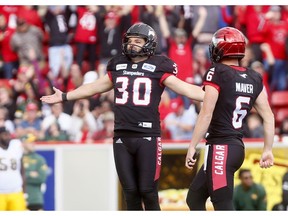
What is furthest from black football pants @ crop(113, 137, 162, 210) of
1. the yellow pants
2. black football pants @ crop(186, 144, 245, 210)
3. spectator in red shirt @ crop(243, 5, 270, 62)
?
spectator in red shirt @ crop(243, 5, 270, 62)

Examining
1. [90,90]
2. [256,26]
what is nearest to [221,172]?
[90,90]

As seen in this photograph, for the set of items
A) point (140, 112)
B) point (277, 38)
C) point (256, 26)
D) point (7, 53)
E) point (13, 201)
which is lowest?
point (13, 201)

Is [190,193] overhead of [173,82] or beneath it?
beneath

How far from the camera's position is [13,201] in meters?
13.6

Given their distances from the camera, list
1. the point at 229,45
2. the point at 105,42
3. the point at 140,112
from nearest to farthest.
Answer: the point at 229,45, the point at 140,112, the point at 105,42

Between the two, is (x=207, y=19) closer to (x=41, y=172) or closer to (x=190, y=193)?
(x=41, y=172)

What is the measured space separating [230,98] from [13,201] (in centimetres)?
543

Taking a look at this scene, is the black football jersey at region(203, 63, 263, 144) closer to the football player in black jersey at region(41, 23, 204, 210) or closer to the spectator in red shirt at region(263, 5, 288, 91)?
the football player in black jersey at region(41, 23, 204, 210)

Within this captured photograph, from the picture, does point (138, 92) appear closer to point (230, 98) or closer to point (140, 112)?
point (140, 112)

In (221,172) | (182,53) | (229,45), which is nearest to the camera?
(221,172)

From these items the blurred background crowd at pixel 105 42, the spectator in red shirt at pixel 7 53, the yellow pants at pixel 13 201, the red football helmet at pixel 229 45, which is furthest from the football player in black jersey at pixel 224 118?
the spectator in red shirt at pixel 7 53

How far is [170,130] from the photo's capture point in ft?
51.7

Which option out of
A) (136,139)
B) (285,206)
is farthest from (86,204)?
(136,139)
